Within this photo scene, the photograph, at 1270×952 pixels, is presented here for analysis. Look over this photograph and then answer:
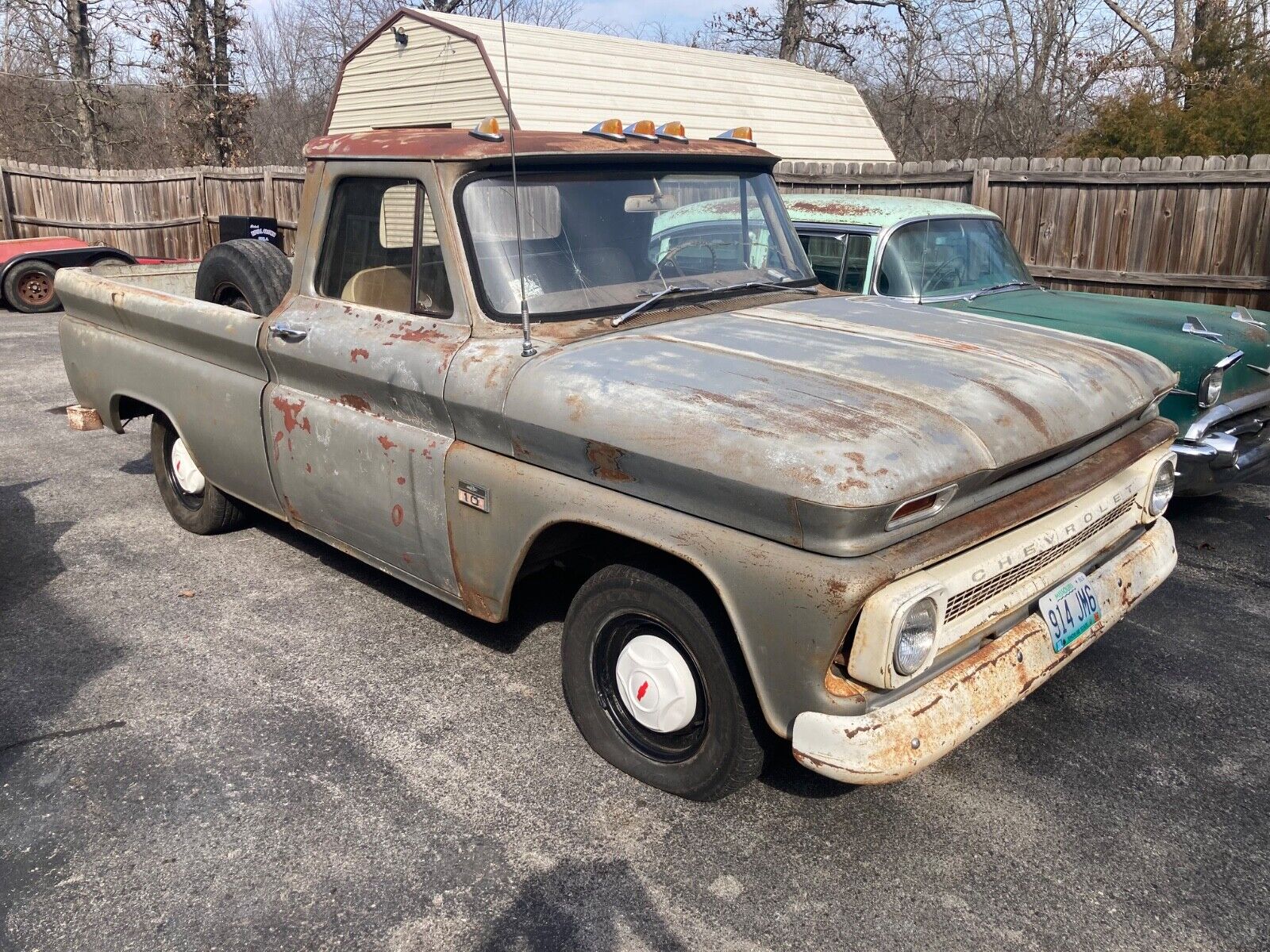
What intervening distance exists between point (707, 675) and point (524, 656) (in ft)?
4.38

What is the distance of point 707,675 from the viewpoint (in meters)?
2.68

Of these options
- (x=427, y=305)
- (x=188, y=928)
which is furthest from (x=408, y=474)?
(x=188, y=928)

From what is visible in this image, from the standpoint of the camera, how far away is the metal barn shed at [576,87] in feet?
33.0

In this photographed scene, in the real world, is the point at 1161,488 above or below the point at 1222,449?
above

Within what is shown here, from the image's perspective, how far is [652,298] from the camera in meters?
Answer: 3.46

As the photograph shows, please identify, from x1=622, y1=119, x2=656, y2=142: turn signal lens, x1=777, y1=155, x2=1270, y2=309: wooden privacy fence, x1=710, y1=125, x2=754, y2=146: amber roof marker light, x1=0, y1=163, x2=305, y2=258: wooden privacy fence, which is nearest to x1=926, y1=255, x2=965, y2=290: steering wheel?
x1=710, y1=125, x2=754, y2=146: amber roof marker light

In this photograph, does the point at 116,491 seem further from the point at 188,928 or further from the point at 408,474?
the point at 188,928

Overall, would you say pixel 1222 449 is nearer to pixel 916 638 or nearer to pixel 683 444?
pixel 916 638

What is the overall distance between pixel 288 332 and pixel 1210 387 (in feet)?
13.9

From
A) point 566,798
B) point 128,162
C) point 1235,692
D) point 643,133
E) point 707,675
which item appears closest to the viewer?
point 707,675

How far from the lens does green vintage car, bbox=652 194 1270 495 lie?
15.7 feet

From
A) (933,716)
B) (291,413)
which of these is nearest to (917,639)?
(933,716)

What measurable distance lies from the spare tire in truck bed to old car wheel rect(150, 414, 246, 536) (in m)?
0.76

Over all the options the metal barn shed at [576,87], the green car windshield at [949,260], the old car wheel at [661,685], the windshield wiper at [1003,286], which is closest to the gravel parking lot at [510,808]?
the old car wheel at [661,685]
